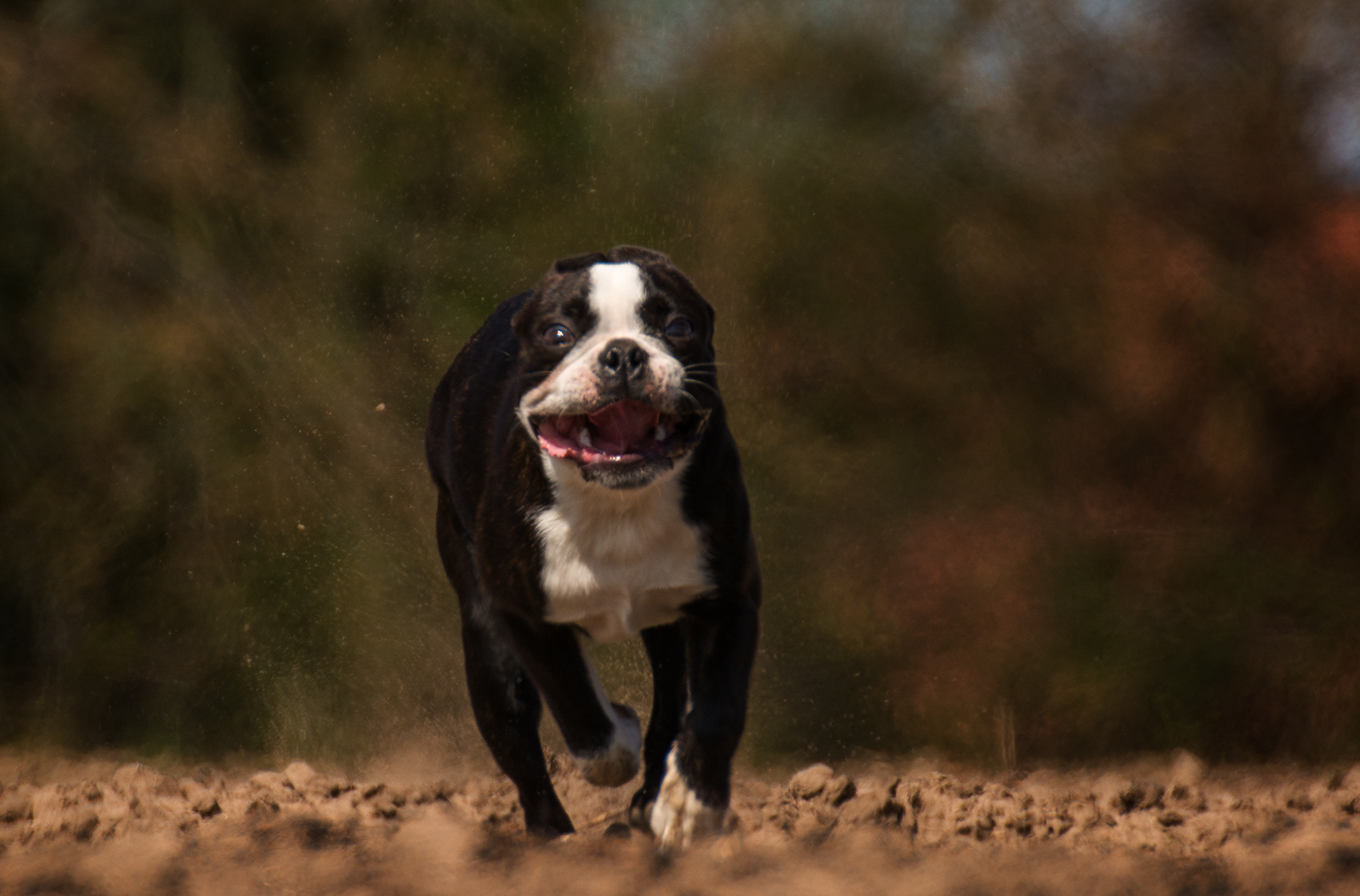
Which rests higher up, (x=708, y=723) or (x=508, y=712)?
(x=708, y=723)

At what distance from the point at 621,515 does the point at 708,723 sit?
584mm

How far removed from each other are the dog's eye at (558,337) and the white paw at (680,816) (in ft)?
3.78

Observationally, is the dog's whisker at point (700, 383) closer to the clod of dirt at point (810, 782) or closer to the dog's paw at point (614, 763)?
the dog's paw at point (614, 763)

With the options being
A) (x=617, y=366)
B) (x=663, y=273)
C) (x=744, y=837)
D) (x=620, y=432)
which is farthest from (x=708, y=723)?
(x=663, y=273)

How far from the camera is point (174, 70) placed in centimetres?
731

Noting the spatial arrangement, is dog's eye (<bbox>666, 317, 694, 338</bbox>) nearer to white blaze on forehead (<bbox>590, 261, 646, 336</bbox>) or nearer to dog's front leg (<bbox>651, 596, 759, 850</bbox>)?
white blaze on forehead (<bbox>590, 261, 646, 336</bbox>)

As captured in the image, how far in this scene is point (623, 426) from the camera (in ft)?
11.2

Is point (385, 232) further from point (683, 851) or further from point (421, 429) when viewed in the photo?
point (683, 851)

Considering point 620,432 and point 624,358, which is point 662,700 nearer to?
point 620,432

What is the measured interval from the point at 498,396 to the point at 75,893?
1.77 m

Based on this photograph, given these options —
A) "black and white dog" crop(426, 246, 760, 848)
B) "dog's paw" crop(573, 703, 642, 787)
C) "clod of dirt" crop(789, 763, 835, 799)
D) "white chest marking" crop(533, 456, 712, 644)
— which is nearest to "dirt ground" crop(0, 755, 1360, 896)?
"clod of dirt" crop(789, 763, 835, 799)

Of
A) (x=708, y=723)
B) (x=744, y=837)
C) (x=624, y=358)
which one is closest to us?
(x=624, y=358)

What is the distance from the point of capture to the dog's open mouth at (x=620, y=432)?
3.34 meters

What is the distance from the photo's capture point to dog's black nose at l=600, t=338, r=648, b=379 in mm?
3184
